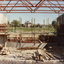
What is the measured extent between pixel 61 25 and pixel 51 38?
9.25 ft

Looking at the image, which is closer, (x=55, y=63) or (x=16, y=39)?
(x=55, y=63)

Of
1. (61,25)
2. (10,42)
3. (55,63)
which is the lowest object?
(55,63)

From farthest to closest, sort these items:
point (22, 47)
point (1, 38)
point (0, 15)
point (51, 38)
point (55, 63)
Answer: point (0, 15) → point (51, 38) → point (1, 38) → point (22, 47) → point (55, 63)

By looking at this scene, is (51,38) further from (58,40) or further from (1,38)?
(1,38)

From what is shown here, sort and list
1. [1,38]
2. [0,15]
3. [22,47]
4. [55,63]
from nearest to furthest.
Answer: [55,63] < [22,47] < [1,38] < [0,15]

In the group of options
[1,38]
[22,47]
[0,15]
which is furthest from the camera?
[0,15]

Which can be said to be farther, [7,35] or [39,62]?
[7,35]

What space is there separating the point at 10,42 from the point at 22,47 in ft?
6.76

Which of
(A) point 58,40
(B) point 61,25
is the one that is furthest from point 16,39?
(B) point 61,25

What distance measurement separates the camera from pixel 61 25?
51.1ft

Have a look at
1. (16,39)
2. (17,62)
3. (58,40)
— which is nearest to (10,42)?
(16,39)

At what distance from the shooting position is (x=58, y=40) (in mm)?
14828

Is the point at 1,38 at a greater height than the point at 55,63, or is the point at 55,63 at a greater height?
the point at 1,38

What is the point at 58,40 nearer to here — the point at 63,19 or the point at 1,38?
the point at 63,19
